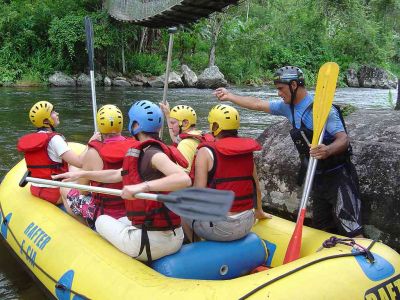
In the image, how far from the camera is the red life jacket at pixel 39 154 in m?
3.98

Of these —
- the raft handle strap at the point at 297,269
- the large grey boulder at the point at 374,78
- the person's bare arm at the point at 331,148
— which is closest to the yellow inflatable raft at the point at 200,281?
the raft handle strap at the point at 297,269

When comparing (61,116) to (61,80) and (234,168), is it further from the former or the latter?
(234,168)

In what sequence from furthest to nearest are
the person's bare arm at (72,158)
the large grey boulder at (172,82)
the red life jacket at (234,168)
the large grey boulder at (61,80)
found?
the large grey boulder at (172,82) → the large grey boulder at (61,80) → the person's bare arm at (72,158) → the red life jacket at (234,168)

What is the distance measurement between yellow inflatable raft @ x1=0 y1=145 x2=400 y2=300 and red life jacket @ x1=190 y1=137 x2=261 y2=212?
38 centimetres

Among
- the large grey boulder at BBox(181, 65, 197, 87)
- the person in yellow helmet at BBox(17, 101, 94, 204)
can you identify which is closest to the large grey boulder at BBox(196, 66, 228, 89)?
the large grey boulder at BBox(181, 65, 197, 87)

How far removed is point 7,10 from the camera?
821 inches

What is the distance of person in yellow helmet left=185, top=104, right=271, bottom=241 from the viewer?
116 inches

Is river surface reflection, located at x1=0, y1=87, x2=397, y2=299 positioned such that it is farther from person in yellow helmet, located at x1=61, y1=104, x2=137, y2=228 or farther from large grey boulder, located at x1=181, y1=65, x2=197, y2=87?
large grey boulder, located at x1=181, y1=65, x2=197, y2=87

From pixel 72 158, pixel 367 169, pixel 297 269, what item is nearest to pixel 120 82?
pixel 72 158

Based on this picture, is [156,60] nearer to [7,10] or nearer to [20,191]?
[7,10]

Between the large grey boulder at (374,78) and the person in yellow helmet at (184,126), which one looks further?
the large grey boulder at (374,78)

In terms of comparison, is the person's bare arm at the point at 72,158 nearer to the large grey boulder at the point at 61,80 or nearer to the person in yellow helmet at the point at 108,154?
the person in yellow helmet at the point at 108,154

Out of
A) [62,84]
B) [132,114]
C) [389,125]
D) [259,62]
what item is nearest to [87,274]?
[132,114]

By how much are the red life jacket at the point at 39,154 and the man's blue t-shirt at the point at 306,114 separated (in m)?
1.89
